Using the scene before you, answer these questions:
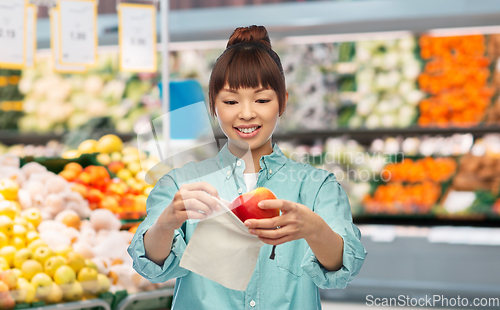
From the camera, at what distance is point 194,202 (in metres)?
0.78

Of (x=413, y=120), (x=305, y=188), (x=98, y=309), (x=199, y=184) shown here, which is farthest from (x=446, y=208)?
(x=199, y=184)

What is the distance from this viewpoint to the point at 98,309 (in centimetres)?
207

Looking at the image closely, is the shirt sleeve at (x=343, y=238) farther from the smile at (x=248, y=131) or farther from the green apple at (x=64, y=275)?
the green apple at (x=64, y=275)

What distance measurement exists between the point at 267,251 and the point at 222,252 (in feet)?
0.70

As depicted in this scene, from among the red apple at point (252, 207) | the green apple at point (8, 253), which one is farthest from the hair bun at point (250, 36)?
the green apple at point (8, 253)

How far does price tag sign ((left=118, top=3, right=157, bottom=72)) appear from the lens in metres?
2.61

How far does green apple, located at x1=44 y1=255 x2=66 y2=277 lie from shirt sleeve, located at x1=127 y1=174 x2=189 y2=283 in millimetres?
1197

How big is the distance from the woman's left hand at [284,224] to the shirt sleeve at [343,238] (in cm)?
14

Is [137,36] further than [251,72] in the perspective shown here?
Yes

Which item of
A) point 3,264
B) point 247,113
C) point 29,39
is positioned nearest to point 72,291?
point 3,264

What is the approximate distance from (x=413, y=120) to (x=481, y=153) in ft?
2.11

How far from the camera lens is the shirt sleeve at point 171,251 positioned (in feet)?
3.09

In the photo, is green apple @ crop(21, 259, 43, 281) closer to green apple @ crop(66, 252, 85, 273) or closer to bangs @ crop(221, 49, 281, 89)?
green apple @ crop(66, 252, 85, 273)

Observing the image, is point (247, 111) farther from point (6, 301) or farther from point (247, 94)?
point (6, 301)
